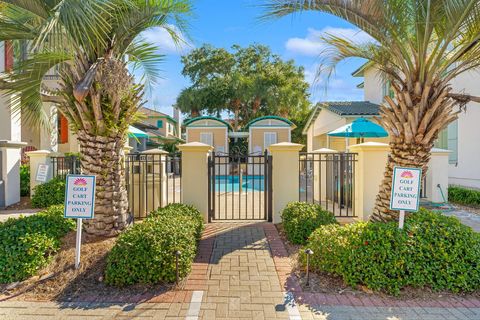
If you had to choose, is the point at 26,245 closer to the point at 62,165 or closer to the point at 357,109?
the point at 62,165

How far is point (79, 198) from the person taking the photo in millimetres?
4477

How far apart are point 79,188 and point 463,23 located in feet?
22.0

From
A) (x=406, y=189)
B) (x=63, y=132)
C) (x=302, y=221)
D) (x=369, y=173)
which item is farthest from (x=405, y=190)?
(x=63, y=132)

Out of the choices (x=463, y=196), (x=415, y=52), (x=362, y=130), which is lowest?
(x=463, y=196)

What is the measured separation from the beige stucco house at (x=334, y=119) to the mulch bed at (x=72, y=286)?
11.8 meters

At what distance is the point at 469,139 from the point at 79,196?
40.4ft

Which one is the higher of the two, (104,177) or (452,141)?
Result: (452,141)

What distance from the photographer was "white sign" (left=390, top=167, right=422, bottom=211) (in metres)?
4.31

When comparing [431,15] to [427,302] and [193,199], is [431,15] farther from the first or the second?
[193,199]

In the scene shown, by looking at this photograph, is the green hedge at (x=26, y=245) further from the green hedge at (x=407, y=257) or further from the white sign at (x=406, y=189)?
the white sign at (x=406, y=189)

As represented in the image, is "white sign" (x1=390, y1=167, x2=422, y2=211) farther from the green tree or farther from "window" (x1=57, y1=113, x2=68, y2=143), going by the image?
the green tree


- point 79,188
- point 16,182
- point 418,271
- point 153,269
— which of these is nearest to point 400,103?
point 418,271

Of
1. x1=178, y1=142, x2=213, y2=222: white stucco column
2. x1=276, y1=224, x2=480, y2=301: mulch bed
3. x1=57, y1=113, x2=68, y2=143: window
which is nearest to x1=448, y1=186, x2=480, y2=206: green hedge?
x1=276, y1=224, x2=480, y2=301: mulch bed

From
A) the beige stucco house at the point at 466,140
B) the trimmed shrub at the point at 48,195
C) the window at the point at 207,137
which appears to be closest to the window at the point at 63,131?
the trimmed shrub at the point at 48,195
